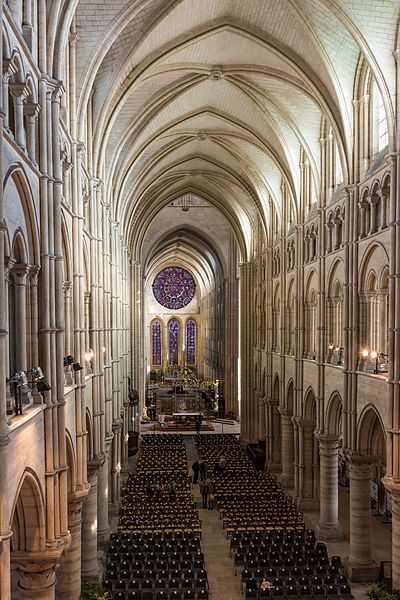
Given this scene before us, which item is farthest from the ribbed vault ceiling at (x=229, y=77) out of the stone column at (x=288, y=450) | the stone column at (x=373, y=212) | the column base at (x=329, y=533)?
the column base at (x=329, y=533)

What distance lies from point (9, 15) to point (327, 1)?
13721mm

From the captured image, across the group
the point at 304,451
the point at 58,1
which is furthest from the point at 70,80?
the point at 304,451

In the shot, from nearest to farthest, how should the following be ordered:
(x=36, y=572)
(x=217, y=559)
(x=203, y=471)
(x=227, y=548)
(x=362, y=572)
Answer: (x=36, y=572)
(x=362, y=572)
(x=217, y=559)
(x=227, y=548)
(x=203, y=471)

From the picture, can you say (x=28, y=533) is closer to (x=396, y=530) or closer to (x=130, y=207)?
(x=396, y=530)

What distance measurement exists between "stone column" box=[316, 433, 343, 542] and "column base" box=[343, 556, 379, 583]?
435cm

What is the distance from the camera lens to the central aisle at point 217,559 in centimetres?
2219

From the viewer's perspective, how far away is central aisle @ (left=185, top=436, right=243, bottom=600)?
874 inches

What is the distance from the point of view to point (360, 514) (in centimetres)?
2378

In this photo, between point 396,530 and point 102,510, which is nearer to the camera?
point 396,530

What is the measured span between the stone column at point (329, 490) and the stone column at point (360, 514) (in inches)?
146

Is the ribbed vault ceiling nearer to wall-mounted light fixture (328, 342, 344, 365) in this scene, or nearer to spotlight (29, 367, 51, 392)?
wall-mounted light fixture (328, 342, 344, 365)

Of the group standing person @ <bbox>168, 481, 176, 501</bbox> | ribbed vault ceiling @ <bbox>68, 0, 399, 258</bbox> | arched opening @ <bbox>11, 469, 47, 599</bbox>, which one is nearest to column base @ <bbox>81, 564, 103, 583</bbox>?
arched opening @ <bbox>11, 469, 47, 599</bbox>

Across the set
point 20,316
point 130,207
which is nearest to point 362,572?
point 20,316

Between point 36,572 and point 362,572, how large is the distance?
591 inches
